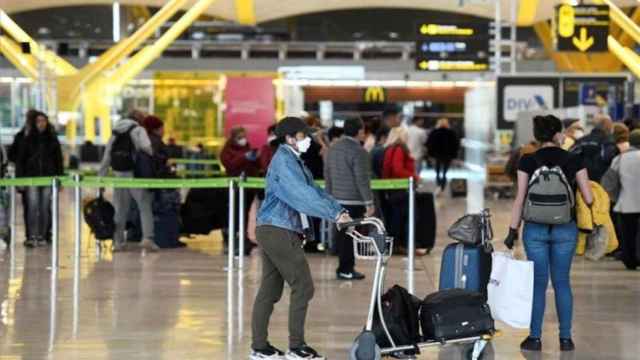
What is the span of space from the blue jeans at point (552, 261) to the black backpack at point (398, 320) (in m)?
1.17

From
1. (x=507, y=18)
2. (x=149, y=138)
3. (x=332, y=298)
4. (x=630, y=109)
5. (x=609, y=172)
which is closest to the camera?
(x=332, y=298)

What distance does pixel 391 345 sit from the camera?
8.02m

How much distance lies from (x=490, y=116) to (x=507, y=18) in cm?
361

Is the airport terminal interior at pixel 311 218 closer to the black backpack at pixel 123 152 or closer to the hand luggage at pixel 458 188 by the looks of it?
the black backpack at pixel 123 152

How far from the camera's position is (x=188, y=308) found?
10.9 meters

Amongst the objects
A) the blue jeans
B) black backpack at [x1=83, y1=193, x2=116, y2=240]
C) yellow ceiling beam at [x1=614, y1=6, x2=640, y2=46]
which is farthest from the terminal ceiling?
the blue jeans

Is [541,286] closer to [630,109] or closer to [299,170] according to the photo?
[299,170]

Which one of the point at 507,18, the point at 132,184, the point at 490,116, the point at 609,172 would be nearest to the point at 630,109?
the point at 609,172

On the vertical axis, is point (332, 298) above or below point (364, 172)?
below

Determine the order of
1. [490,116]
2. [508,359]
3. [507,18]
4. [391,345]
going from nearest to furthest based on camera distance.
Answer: [391,345], [508,359], [490,116], [507,18]

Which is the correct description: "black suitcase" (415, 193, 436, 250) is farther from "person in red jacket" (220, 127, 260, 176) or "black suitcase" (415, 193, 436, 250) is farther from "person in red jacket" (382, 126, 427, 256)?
"person in red jacket" (220, 127, 260, 176)

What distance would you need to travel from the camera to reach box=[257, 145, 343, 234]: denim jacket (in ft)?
26.0

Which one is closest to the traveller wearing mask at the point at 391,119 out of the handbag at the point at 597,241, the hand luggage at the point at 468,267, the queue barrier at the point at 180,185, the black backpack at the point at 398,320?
the queue barrier at the point at 180,185

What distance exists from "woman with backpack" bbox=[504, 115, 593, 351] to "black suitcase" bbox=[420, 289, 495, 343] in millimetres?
726
